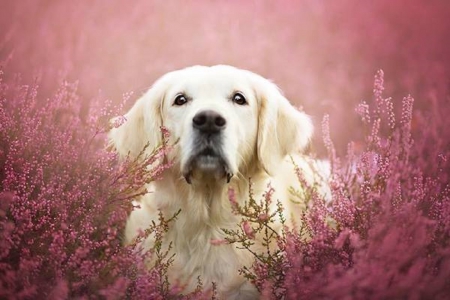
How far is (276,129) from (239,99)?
0.23 metres

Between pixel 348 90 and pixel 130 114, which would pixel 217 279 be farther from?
pixel 348 90

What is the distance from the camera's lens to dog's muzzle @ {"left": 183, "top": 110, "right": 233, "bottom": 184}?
208 centimetres

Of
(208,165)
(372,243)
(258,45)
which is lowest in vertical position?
(372,243)

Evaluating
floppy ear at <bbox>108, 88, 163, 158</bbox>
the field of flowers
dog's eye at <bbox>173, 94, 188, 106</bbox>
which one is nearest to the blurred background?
the field of flowers

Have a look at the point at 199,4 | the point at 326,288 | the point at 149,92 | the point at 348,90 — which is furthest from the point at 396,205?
the point at 199,4

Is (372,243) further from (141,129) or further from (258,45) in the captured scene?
(258,45)

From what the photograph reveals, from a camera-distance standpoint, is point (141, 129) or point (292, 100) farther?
point (292, 100)

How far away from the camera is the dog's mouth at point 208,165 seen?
2131 mm

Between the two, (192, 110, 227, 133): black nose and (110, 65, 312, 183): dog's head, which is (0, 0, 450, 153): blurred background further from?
(192, 110, 227, 133): black nose

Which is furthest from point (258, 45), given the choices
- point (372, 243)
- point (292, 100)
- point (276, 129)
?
point (372, 243)

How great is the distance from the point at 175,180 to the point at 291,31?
151cm

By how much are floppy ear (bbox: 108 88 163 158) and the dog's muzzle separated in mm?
281

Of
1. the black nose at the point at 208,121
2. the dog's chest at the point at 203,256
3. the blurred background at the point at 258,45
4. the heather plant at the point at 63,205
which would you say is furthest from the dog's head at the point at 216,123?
the blurred background at the point at 258,45

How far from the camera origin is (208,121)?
2.08 m
